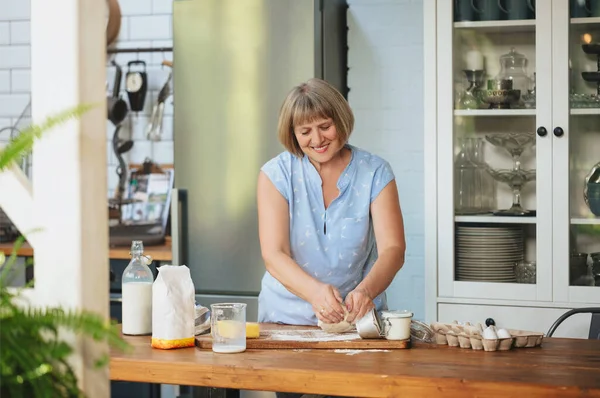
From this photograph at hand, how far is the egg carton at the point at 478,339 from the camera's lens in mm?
2316

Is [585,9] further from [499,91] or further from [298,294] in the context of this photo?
[298,294]

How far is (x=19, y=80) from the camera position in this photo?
4906 mm

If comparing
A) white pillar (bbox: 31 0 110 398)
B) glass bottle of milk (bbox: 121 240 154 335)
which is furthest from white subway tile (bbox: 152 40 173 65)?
white pillar (bbox: 31 0 110 398)

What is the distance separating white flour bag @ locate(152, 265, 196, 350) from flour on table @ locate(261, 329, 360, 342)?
228mm

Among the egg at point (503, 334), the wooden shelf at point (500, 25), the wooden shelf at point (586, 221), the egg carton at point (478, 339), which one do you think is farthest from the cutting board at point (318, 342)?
the wooden shelf at point (500, 25)

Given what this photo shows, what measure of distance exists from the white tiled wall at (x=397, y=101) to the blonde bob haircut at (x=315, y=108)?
147 centimetres

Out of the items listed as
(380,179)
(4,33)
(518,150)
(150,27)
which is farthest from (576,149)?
(4,33)

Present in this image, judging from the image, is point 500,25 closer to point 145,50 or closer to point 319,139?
point 319,139

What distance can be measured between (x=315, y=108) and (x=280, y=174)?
0.80 ft

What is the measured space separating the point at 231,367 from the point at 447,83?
2.08m

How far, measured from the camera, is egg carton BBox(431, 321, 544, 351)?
232 cm

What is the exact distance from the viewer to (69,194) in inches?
51.0

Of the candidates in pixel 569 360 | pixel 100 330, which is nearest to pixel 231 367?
pixel 569 360

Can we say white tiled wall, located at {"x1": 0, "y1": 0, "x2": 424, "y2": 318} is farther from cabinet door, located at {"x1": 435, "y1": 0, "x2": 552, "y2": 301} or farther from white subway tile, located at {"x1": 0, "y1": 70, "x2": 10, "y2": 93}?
white subway tile, located at {"x1": 0, "y1": 70, "x2": 10, "y2": 93}
